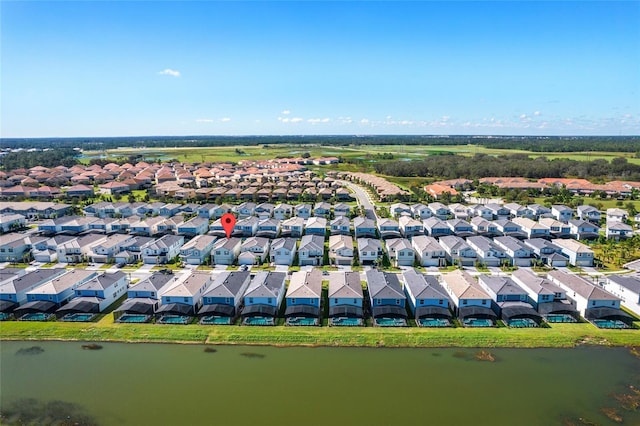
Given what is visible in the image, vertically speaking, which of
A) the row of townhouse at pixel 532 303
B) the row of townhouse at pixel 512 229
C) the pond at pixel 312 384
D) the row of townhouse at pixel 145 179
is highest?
the row of townhouse at pixel 145 179

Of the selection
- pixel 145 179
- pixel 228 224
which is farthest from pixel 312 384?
pixel 145 179

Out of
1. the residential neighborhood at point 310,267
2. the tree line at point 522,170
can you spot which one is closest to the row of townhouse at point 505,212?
the residential neighborhood at point 310,267

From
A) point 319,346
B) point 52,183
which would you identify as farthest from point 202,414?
Result: point 52,183

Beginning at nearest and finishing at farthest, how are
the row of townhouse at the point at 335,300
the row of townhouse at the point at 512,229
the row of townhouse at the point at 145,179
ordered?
the row of townhouse at the point at 335,300 < the row of townhouse at the point at 512,229 < the row of townhouse at the point at 145,179

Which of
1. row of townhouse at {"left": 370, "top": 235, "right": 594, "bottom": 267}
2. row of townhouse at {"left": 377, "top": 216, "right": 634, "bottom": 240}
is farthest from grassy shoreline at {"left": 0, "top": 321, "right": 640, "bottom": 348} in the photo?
row of townhouse at {"left": 377, "top": 216, "right": 634, "bottom": 240}

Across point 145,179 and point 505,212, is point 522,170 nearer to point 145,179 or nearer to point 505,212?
point 505,212

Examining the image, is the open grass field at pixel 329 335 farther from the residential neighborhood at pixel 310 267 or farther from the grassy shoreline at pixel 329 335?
the residential neighborhood at pixel 310 267
